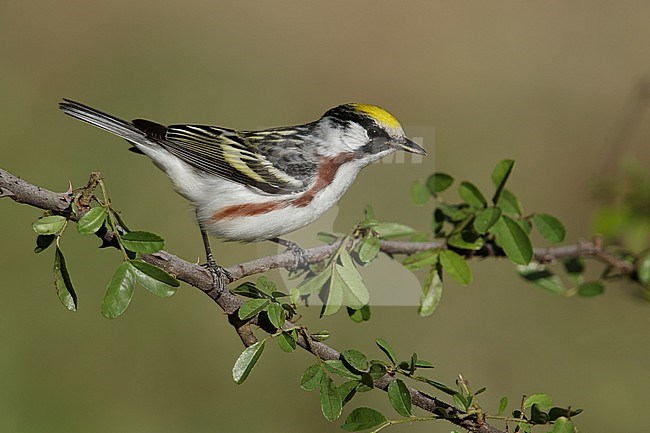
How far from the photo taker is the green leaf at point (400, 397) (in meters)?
1.69

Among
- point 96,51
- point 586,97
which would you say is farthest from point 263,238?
point 586,97

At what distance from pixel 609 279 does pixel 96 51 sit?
21.5ft

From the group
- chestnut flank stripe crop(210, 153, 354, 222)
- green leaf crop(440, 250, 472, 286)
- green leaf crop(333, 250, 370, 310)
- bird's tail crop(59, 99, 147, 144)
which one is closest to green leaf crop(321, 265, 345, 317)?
green leaf crop(333, 250, 370, 310)

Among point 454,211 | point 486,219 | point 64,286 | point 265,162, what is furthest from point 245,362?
point 265,162

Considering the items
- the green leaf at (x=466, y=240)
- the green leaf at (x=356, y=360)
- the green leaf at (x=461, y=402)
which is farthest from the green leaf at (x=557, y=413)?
the green leaf at (x=466, y=240)

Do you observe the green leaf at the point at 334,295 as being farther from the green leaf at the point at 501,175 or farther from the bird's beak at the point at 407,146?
the bird's beak at the point at 407,146

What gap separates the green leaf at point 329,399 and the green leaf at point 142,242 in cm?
47

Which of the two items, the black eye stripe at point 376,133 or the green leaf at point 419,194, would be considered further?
the black eye stripe at point 376,133

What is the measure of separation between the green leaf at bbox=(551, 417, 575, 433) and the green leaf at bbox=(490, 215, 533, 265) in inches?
24.1

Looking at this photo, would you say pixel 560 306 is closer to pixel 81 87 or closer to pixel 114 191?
pixel 114 191

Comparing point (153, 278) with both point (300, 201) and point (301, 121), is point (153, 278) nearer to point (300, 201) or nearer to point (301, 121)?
point (300, 201)

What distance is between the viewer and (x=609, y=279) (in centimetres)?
235

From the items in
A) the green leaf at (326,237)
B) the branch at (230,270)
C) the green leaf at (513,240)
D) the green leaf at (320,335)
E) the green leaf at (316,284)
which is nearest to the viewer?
the branch at (230,270)

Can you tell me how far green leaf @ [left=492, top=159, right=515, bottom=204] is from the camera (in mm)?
2309
